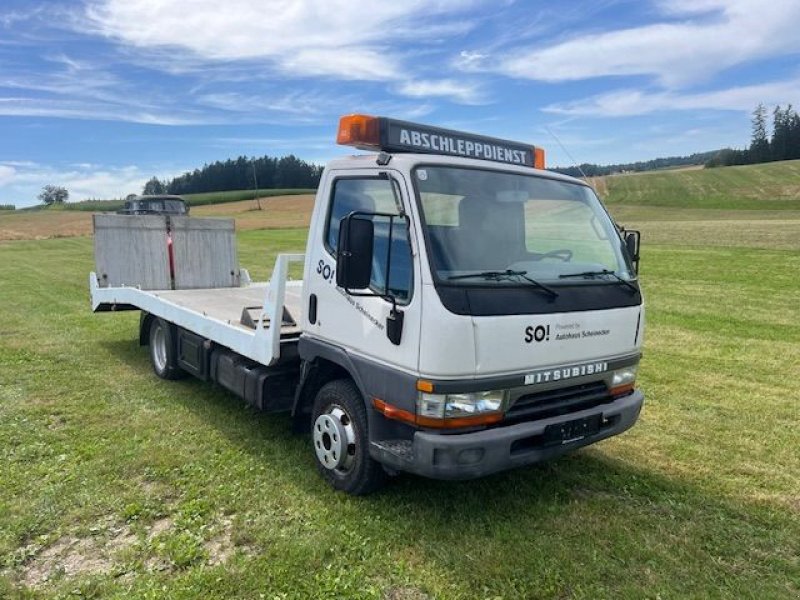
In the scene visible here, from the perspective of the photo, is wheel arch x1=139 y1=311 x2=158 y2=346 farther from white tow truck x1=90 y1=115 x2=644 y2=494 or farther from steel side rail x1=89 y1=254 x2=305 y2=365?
white tow truck x1=90 y1=115 x2=644 y2=494

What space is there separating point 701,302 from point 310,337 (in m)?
10.2

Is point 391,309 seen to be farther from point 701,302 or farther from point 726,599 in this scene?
point 701,302

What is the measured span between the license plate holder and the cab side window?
1.20 metres

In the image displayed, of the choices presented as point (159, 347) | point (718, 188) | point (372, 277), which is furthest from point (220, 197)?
point (372, 277)

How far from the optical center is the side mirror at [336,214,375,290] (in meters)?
3.53

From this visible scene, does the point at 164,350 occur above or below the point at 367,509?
above

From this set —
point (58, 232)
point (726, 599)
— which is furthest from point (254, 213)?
point (726, 599)

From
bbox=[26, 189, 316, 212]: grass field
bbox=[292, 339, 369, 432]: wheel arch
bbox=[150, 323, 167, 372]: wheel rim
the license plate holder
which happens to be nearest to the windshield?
the license plate holder

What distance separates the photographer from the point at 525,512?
408cm

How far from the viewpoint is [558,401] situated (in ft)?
13.0

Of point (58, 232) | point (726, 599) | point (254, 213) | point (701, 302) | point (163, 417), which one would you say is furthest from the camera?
point (254, 213)

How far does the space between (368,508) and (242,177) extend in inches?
3247

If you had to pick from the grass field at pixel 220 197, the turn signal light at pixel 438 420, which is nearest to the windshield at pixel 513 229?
the turn signal light at pixel 438 420

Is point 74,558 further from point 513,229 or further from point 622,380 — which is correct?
point 622,380
